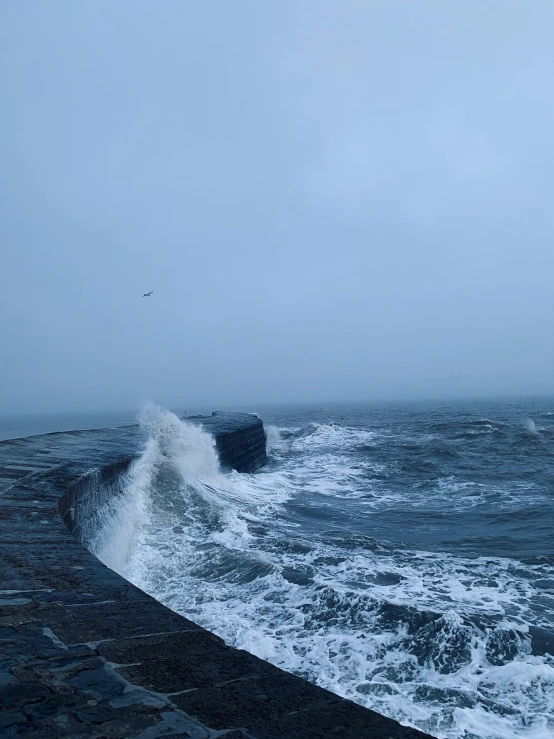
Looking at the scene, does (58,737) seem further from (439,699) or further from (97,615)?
(439,699)

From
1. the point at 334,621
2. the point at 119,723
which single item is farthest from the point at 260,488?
the point at 119,723

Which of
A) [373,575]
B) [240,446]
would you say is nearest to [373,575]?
[373,575]

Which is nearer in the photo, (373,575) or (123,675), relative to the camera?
(123,675)

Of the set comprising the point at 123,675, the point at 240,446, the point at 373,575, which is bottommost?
the point at 373,575

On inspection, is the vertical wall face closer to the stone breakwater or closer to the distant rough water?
the distant rough water

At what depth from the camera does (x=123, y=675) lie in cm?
231

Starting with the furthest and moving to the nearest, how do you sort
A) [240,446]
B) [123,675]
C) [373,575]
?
1. [240,446]
2. [373,575]
3. [123,675]

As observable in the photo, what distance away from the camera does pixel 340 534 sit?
834 cm

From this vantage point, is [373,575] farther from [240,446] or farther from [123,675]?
[240,446]

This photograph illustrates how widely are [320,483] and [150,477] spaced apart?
4.87 meters

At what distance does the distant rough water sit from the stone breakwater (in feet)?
5.37

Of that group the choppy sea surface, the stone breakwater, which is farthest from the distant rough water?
the stone breakwater

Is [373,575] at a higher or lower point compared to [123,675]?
lower

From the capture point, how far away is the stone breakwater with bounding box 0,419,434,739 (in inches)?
76.4
